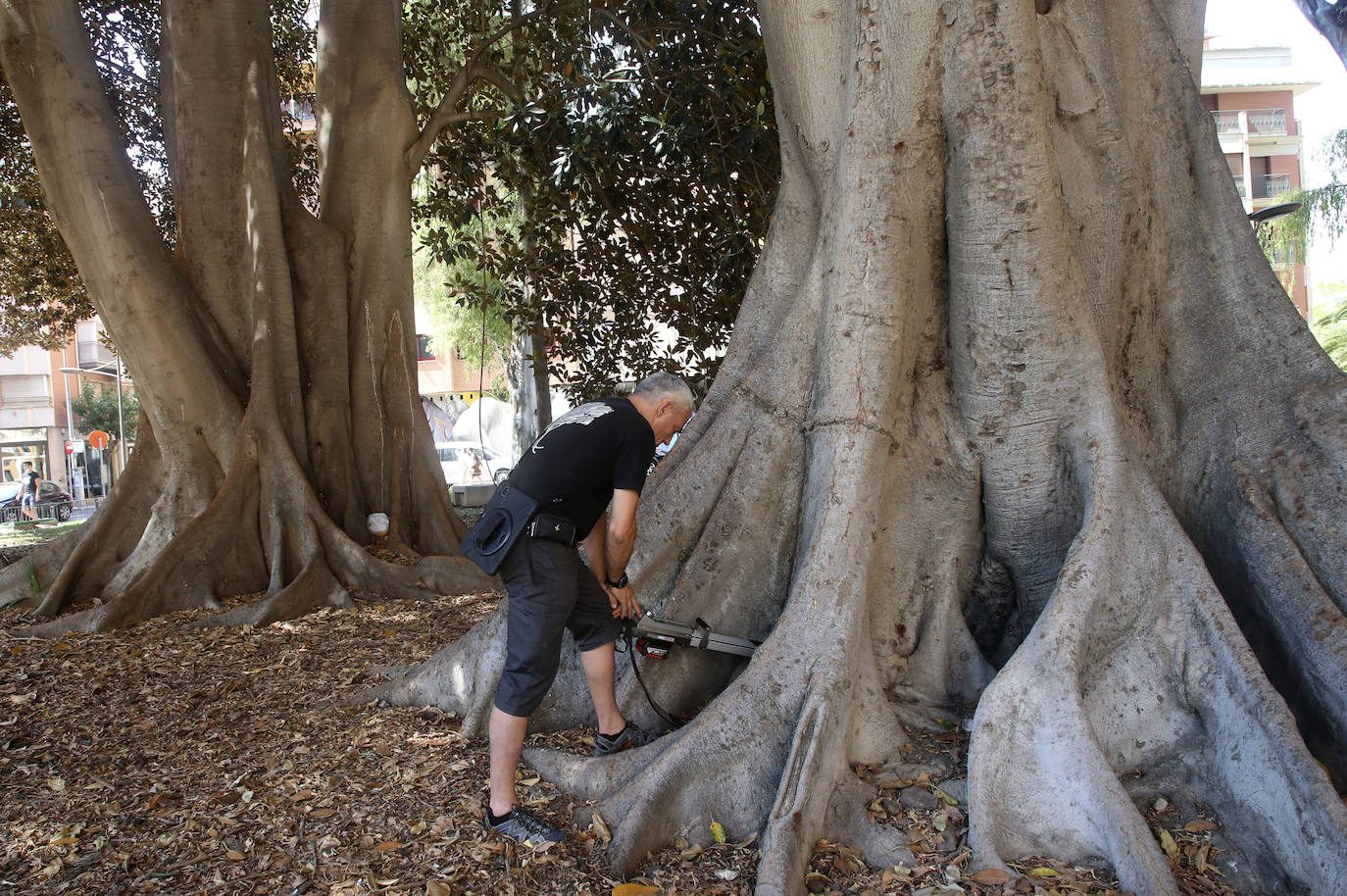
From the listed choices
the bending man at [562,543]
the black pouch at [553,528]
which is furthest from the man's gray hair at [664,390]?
→ the black pouch at [553,528]

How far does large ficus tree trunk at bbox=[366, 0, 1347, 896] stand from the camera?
9.74 ft

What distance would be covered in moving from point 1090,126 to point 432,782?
3.86 metres

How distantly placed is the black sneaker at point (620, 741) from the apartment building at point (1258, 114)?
42.5 metres

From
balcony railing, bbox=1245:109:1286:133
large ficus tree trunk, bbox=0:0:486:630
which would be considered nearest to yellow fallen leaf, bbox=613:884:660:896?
large ficus tree trunk, bbox=0:0:486:630

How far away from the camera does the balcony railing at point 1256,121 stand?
127ft

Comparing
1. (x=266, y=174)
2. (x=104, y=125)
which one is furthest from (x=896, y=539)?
(x=104, y=125)

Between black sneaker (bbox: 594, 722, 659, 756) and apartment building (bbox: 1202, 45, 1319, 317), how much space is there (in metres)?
42.5

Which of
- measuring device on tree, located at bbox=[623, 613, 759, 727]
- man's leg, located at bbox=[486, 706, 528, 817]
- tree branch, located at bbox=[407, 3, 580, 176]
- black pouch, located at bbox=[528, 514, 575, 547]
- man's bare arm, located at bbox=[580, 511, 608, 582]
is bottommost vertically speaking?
man's leg, located at bbox=[486, 706, 528, 817]

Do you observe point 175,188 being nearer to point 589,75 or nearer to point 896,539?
point 589,75

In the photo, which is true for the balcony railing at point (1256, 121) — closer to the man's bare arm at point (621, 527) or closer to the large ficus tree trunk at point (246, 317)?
the large ficus tree trunk at point (246, 317)

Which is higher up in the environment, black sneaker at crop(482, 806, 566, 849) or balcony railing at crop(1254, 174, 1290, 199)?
balcony railing at crop(1254, 174, 1290, 199)

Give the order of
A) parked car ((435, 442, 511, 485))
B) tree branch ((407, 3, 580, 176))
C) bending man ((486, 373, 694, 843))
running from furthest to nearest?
1. parked car ((435, 442, 511, 485))
2. tree branch ((407, 3, 580, 176))
3. bending man ((486, 373, 694, 843))

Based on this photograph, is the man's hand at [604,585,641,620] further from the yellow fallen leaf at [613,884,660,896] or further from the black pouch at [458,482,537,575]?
the yellow fallen leaf at [613,884,660,896]

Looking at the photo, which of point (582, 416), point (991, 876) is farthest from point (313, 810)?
point (991, 876)
